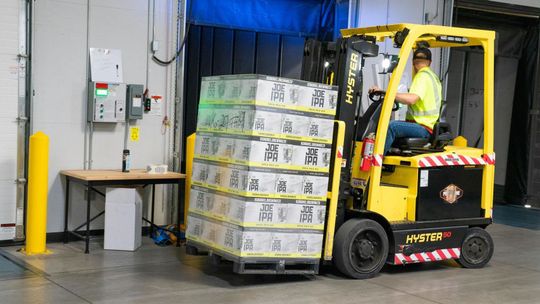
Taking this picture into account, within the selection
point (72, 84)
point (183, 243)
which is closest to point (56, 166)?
point (72, 84)

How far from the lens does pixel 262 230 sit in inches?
253

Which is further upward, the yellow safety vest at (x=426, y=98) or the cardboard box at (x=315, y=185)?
the yellow safety vest at (x=426, y=98)

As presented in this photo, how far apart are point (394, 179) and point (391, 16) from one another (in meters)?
4.52

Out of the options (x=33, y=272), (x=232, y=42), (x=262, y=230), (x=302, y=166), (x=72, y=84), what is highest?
(x=232, y=42)

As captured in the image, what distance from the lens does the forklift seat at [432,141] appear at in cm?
750

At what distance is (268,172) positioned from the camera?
6398mm

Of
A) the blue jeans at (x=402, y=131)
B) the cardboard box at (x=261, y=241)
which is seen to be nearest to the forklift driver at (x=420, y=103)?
the blue jeans at (x=402, y=131)

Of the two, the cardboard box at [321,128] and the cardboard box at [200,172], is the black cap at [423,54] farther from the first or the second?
the cardboard box at [200,172]

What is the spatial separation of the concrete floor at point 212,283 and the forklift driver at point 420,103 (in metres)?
1.49

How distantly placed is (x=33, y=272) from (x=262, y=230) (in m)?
2.31

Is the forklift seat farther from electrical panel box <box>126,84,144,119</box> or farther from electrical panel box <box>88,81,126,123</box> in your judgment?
electrical panel box <box>88,81,126,123</box>

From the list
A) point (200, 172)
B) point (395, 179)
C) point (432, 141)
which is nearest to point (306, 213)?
point (200, 172)

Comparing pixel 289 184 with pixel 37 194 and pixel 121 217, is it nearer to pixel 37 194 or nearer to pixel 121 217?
pixel 121 217

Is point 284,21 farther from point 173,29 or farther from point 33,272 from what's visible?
point 33,272
